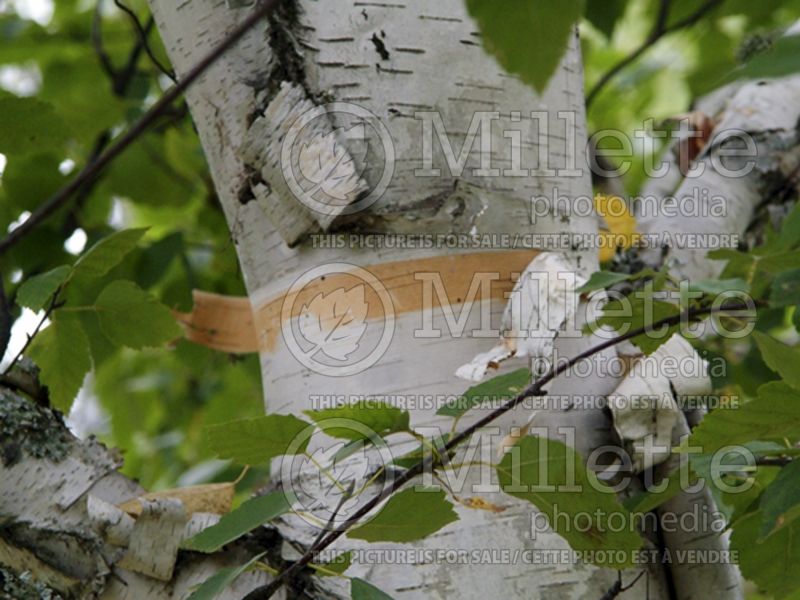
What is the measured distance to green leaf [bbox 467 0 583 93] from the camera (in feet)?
1.20

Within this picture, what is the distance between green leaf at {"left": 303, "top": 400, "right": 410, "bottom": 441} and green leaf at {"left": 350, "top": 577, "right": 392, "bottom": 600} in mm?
101

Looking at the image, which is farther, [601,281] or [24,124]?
[24,124]

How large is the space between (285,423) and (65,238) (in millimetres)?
934

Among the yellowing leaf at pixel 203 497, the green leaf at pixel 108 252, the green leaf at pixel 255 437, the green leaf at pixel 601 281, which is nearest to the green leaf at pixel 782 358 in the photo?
the green leaf at pixel 601 281

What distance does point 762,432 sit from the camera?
0.63 meters

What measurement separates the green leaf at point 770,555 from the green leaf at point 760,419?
0.34ft

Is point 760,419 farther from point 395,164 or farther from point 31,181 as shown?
point 31,181

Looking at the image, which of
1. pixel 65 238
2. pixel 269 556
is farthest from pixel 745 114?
pixel 65 238

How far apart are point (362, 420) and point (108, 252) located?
381mm

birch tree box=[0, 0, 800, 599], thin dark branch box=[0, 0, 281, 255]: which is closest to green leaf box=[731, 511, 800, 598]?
birch tree box=[0, 0, 800, 599]

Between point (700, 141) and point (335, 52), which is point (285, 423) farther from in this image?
point (700, 141)

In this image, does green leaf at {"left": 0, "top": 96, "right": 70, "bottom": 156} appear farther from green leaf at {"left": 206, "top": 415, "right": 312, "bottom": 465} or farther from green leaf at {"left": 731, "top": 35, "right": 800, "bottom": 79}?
green leaf at {"left": 731, "top": 35, "right": 800, "bottom": 79}

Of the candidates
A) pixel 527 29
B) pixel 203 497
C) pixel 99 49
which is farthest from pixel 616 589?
pixel 99 49

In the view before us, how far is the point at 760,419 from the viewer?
2.04ft
